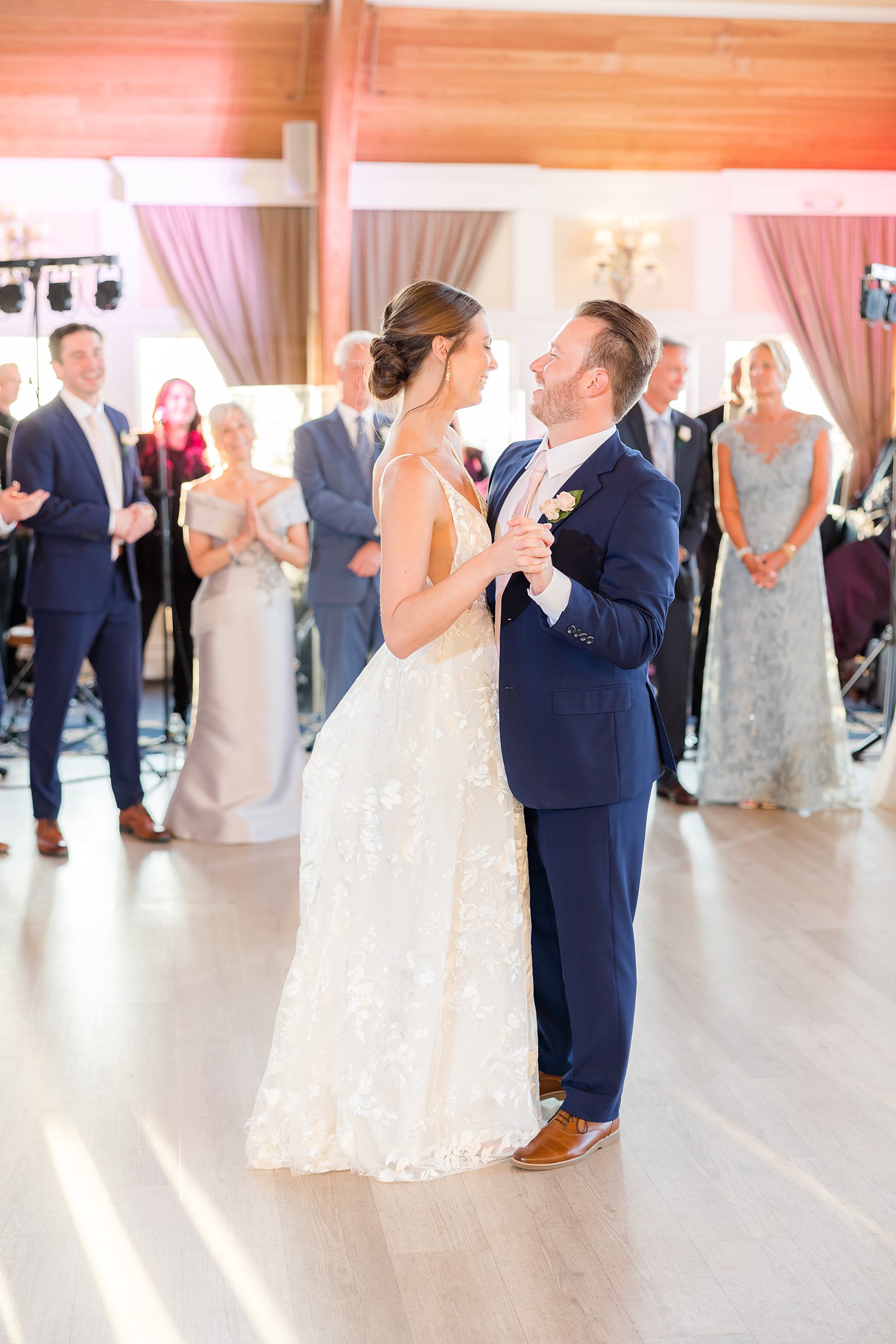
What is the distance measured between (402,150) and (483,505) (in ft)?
24.8

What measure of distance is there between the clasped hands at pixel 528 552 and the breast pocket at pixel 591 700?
265 mm

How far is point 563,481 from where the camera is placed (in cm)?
233

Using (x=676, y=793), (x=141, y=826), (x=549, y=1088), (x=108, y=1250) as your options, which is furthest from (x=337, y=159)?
(x=108, y=1250)

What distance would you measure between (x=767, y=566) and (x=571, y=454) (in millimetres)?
3044

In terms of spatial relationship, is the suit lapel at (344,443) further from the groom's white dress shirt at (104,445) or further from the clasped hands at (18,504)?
the clasped hands at (18,504)

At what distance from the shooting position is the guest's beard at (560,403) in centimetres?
231

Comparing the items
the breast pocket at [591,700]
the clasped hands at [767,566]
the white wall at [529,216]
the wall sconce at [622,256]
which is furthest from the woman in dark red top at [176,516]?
the breast pocket at [591,700]

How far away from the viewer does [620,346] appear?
2.28 metres

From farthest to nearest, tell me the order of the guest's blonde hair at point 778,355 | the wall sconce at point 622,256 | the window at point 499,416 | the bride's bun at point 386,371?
the window at point 499,416 → the wall sconce at point 622,256 → the guest's blonde hair at point 778,355 → the bride's bun at point 386,371

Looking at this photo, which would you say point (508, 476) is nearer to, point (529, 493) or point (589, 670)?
point (529, 493)

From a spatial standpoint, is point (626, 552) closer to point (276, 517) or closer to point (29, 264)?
point (276, 517)

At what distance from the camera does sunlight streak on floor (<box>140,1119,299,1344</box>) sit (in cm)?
201

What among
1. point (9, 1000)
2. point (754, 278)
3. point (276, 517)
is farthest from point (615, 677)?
point (754, 278)

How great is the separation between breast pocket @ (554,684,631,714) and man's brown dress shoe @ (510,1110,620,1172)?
0.80 metres
